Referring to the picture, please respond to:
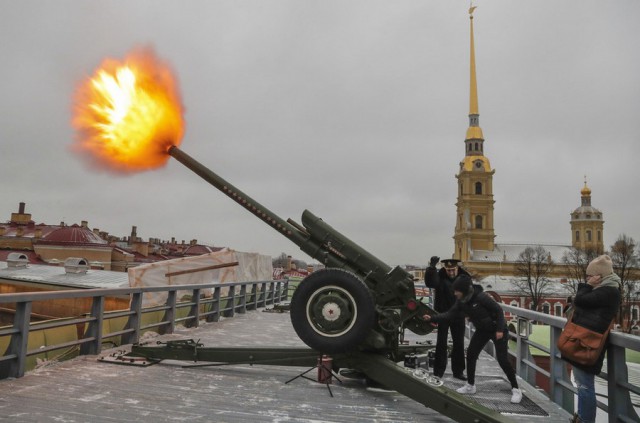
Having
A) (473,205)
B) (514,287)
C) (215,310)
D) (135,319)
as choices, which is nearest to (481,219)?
(473,205)

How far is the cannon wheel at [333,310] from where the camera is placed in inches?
231

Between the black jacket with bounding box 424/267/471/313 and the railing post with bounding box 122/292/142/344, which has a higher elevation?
the black jacket with bounding box 424/267/471/313

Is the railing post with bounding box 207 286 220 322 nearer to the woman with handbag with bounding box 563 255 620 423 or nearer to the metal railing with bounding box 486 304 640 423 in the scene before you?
the metal railing with bounding box 486 304 640 423

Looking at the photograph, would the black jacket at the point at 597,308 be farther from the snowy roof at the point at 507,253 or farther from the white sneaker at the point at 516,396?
the snowy roof at the point at 507,253

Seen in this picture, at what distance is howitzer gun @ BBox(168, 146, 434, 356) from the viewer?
5906mm

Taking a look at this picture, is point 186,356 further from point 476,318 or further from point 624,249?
point 624,249

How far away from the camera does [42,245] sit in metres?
48.0

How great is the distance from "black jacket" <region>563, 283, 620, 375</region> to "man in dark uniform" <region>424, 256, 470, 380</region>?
93.1 inches

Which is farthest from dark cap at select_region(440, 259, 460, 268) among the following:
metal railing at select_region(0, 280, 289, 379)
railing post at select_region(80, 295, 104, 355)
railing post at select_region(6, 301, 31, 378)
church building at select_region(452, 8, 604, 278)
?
church building at select_region(452, 8, 604, 278)

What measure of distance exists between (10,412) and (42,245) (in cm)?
4892

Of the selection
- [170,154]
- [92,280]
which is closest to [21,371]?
[170,154]

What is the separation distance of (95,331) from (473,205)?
12057 centimetres

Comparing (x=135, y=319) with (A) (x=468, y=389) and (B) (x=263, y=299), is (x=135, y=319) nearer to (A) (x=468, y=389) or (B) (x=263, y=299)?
(A) (x=468, y=389)

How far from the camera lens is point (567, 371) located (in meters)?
6.61
